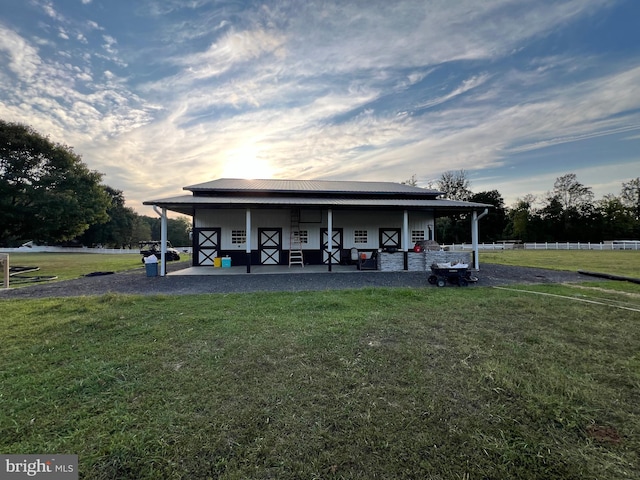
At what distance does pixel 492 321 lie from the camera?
4.95 m

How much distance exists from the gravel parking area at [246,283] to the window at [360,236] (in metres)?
4.29

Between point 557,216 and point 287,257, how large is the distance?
47242 mm

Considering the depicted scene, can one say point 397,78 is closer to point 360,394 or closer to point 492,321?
point 492,321

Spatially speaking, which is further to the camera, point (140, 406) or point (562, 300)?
point (562, 300)

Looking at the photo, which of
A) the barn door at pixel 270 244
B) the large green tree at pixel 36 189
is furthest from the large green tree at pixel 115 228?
the barn door at pixel 270 244

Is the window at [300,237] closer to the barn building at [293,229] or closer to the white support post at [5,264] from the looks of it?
the barn building at [293,229]

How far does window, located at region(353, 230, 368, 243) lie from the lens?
49.8 feet

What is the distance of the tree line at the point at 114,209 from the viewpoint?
18484 millimetres

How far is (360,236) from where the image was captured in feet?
49.9

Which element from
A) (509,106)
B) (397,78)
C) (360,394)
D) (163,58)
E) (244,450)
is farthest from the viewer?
(509,106)

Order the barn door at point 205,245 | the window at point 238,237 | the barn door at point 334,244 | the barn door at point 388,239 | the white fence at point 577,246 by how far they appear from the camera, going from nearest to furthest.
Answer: the barn door at point 205,245 → the window at point 238,237 → the barn door at point 334,244 → the barn door at point 388,239 → the white fence at point 577,246

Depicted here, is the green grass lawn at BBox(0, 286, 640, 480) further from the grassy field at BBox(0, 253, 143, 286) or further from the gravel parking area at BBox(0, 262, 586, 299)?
the grassy field at BBox(0, 253, 143, 286)

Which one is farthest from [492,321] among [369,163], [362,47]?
[369,163]

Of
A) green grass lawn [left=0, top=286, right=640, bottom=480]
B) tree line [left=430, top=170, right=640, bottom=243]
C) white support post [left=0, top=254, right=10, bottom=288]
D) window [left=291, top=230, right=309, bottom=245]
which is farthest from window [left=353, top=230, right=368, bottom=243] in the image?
tree line [left=430, top=170, right=640, bottom=243]
